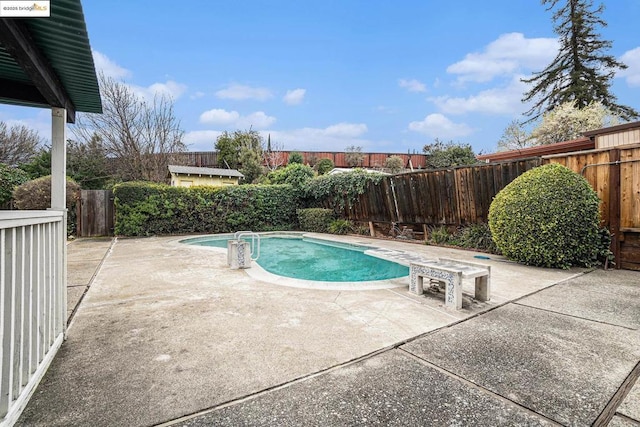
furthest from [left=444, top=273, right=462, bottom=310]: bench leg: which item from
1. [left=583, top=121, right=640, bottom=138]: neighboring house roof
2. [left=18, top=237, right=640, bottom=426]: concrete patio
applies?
[left=583, top=121, right=640, bottom=138]: neighboring house roof

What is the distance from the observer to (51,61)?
6.88ft

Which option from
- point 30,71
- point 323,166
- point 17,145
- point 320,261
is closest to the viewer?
point 30,71

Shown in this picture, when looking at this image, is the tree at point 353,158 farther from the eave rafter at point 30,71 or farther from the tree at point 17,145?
the eave rafter at point 30,71

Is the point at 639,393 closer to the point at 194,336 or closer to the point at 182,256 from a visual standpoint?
the point at 194,336

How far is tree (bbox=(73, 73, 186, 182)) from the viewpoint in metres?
15.2

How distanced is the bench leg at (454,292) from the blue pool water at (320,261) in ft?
7.24

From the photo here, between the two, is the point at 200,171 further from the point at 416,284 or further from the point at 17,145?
the point at 416,284

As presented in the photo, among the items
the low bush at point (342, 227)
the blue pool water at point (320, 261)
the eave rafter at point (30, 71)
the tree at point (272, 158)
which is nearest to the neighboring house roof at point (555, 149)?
the low bush at point (342, 227)

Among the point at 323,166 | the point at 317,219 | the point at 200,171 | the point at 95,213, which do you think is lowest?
the point at 317,219

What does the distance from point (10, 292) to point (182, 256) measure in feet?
18.2

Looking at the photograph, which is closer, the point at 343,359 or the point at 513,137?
the point at 343,359

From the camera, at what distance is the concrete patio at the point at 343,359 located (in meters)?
1.69

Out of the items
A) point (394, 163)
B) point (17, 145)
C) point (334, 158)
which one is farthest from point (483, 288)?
point (17, 145)

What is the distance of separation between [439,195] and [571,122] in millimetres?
10809
